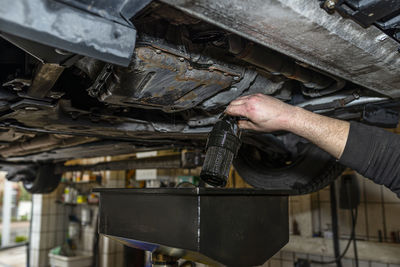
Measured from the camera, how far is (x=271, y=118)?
806mm

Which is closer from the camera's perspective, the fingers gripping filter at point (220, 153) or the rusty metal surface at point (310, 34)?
the rusty metal surface at point (310, 34)

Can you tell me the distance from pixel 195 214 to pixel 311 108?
62 cm

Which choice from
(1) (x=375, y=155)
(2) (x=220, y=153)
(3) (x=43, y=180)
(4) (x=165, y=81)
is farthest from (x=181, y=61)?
(3) (x=43, y=180)

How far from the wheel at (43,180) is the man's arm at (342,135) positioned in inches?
99.2

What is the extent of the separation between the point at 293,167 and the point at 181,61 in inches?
42.9

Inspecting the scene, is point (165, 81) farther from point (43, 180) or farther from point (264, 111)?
point (43, 180)

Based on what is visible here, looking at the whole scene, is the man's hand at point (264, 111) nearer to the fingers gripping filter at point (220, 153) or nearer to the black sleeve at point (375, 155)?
the fingers gripping filter at point (220, 153)

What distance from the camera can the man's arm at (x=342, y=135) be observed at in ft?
2.53

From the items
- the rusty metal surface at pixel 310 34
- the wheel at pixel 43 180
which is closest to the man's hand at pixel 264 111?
the rusty metal surface at pixel 310 34

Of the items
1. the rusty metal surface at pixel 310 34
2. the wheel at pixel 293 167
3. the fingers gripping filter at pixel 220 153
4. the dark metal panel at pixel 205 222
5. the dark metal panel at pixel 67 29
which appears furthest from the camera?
the wheel at pixel 293 167

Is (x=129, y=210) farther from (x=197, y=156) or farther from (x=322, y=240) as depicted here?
(x=322, y=240)

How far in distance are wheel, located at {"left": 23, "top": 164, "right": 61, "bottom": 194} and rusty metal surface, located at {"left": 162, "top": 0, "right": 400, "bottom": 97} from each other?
2.71 metres

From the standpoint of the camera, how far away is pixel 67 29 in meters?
0.46

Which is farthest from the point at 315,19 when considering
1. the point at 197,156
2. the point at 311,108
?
the point at 197,156
